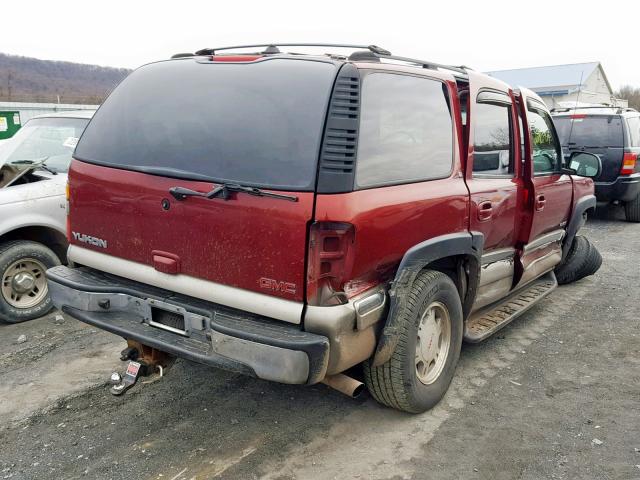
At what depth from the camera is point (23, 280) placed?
16.4 ft

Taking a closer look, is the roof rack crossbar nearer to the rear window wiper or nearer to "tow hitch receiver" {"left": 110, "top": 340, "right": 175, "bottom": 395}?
the rear window wiper

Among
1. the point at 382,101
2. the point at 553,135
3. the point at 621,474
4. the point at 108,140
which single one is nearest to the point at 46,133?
the point at 108,140

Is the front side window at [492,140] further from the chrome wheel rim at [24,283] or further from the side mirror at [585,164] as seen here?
the chrome wheel rim at [24,283]

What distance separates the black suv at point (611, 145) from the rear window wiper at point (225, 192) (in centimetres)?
825

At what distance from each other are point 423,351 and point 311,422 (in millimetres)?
784

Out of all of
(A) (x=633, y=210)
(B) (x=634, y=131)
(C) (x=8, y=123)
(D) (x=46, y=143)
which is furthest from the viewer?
(C) (x=8, y=123)

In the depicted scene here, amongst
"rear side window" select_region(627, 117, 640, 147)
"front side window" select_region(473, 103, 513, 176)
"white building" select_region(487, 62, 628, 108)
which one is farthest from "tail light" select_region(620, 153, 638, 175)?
"white building" select_region(487, 62, 628, 108)

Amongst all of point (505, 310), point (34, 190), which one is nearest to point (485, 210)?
point (505, 310)

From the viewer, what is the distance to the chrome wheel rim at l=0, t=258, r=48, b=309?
4949 millimetres

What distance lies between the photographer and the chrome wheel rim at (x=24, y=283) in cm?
495

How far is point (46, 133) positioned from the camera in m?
5.91

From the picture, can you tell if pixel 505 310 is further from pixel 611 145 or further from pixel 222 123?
pixel 611 145

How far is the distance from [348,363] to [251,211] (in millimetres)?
873

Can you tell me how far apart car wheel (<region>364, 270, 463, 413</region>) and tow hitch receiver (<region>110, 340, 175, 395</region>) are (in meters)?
1.18
